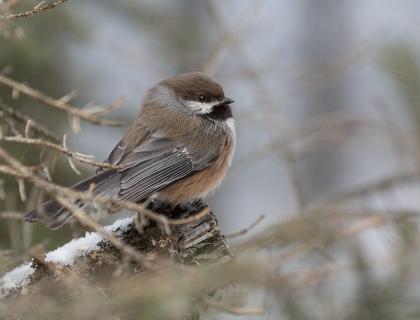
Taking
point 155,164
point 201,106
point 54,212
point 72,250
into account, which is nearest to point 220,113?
point 201,106

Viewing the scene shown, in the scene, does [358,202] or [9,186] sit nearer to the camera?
[358,202]

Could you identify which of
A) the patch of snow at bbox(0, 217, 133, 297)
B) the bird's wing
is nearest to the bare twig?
the patch of snow at bbox(0, 217, 133, 297)

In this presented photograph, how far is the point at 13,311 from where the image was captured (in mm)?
1663

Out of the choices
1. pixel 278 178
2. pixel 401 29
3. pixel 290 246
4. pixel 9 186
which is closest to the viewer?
pixel 290 246

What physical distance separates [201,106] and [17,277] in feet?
10.2

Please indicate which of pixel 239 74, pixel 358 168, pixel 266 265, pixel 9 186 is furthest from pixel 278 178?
pixel 266 265

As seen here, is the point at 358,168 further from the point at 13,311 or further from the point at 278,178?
the point at 13,311

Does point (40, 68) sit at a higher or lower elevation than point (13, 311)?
higher

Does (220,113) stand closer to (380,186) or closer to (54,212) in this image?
(380,186)

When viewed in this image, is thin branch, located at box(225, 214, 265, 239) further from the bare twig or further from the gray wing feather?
the gray wing feather

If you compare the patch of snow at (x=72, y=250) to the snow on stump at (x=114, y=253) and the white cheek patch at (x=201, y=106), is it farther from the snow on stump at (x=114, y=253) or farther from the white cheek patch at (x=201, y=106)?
the white cheek patch at (x=201, y=106)

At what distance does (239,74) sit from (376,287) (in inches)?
150

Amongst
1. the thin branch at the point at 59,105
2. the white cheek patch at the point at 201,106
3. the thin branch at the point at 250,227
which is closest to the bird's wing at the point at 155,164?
the white cheek patch at the point at 201,106

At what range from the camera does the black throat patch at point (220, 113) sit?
5.57 meters
